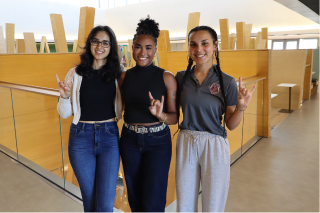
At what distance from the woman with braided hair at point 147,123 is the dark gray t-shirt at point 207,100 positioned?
9cm

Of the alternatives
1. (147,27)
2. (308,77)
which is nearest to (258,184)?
(147,27)

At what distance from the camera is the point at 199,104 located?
1359mm

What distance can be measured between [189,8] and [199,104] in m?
15.5

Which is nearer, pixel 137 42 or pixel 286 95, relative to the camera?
pixel 137 42

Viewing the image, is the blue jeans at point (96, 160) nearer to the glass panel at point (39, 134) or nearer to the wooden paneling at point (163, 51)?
the glass panel at point (39, 134)

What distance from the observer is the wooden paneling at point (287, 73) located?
6.40 m

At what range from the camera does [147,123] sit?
1.42 metres

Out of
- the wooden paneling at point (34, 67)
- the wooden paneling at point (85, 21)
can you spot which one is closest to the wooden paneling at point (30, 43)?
the wooden paneling at point (34, 67)

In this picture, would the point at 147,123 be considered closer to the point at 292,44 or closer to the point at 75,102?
the point at 75,102

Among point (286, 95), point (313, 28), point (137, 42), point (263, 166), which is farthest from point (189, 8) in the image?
point (137, 42)

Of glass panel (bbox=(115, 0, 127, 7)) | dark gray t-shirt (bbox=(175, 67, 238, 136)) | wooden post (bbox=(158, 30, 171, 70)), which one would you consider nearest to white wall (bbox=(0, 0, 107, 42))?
glass panel (bbox=(115, 0, 127, 7))

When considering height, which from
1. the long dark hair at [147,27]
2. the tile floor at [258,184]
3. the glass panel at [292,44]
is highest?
the glass panel at [292,44]

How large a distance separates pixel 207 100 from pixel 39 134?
2510 mm

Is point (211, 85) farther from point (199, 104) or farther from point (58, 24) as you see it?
point (58, 24)
